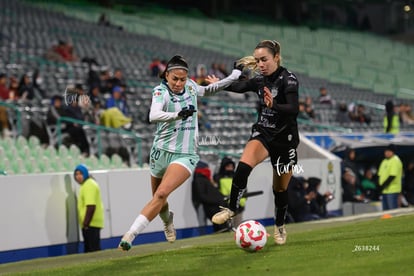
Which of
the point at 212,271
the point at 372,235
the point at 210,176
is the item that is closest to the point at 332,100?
the point at 210,176

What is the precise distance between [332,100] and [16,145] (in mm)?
16966

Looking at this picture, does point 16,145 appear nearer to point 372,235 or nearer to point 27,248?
point 27,248

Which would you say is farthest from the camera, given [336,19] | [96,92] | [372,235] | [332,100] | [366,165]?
[336,19]

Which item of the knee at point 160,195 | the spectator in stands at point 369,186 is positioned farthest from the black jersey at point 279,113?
the spectator in stands at point 369,186

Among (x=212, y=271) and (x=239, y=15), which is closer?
(x=212, y=271)

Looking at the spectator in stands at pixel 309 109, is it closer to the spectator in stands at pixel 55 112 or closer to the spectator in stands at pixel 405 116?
the spectator in stands at pixel 405 116

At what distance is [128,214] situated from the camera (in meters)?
18.6

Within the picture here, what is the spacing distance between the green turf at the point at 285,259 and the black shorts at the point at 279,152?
984 millimetres

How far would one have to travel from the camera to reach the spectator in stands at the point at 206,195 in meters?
19.7

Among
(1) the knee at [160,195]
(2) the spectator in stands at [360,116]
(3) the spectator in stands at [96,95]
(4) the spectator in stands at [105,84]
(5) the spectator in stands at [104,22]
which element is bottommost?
(1) the knee at [160,195]

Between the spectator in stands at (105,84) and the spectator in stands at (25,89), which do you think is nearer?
the spectator in stands at (25,89)

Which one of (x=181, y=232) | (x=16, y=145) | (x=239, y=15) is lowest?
(x=181, y=232)

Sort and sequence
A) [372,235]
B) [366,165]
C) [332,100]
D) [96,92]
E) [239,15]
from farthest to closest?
[239,15] < [332,100] < [366,165] < [96,92] < [372,235]

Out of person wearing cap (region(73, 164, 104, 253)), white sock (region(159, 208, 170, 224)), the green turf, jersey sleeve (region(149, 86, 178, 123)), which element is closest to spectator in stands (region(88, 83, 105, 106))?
person wearing cap (region(73, 164, 104, 253))
